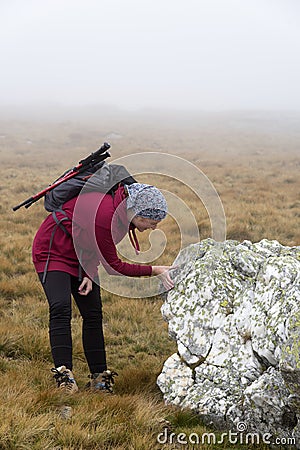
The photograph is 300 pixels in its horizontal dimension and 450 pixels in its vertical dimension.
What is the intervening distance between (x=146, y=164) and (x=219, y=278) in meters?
1.48

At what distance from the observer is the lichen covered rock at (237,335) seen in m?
3.95

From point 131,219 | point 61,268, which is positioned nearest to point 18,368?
point 61,268

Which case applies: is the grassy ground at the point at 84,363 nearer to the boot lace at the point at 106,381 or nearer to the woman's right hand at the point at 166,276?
the boot lace at the point at 106,381

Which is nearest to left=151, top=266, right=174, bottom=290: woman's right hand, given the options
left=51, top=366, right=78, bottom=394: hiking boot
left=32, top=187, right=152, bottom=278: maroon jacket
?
left=32, top=187, right=152, bottom=278: maroon jacket

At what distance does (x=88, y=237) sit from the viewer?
4562mm

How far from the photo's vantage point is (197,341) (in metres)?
4.81

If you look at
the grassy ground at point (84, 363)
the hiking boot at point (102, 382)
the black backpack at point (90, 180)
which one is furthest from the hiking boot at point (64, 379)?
the black backpack at point (90, 180)

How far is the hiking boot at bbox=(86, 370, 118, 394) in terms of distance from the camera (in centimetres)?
485

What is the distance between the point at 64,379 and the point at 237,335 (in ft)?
5.50

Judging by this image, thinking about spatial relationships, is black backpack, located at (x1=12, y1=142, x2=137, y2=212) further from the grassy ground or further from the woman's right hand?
the grassy ground

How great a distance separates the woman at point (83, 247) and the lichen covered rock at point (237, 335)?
Answer: 61 centimetres

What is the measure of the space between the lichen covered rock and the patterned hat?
3.16 ft

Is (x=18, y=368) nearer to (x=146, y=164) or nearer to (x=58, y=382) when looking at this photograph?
(x=58, y=382)

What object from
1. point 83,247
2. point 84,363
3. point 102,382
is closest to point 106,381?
point 102,382
